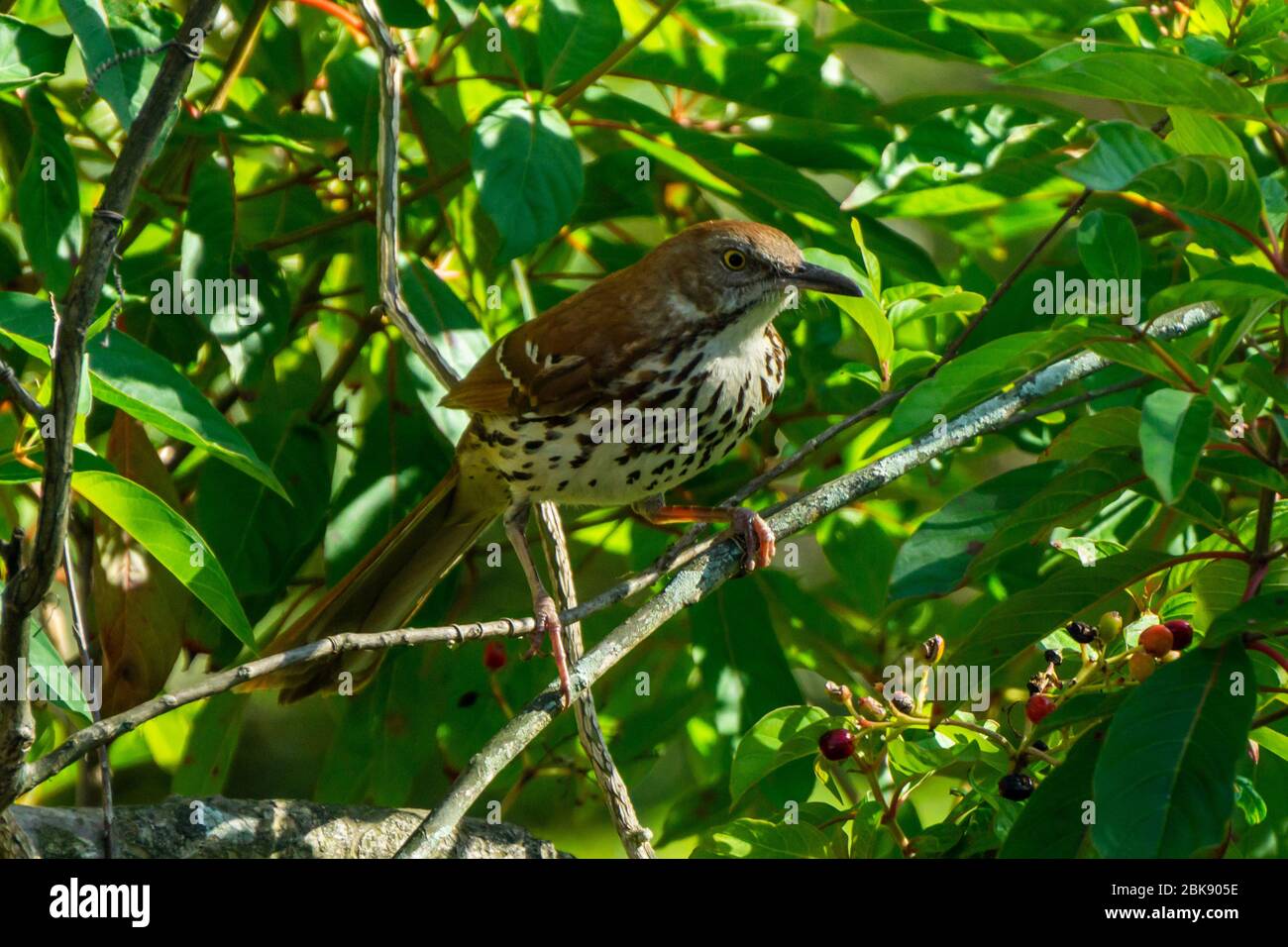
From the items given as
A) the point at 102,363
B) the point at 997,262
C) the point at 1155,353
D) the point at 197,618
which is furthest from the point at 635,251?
the point at 1155,353

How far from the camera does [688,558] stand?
2.74 meters

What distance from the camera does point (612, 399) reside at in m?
3.11

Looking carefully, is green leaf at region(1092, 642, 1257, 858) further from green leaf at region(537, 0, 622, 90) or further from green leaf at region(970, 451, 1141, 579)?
green leaf at region(537, 0, 622, 90)

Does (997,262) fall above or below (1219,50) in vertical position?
below

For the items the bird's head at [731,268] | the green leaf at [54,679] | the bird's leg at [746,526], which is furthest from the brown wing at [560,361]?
the green leaf at [54,679]

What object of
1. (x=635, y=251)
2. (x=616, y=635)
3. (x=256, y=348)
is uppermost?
(x=635, y=251)

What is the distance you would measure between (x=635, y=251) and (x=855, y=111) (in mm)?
691

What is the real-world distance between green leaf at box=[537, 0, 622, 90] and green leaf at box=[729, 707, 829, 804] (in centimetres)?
139

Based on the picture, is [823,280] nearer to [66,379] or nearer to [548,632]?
[548,632]

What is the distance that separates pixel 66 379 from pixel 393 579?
5.39 ft

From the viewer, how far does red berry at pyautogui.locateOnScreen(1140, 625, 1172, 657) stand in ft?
7.16

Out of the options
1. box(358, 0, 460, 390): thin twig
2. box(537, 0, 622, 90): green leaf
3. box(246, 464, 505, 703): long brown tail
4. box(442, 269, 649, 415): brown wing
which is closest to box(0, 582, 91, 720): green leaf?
box(246, 464, 505, 703): long brown tail

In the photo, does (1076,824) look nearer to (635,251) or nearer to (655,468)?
(655,468)
